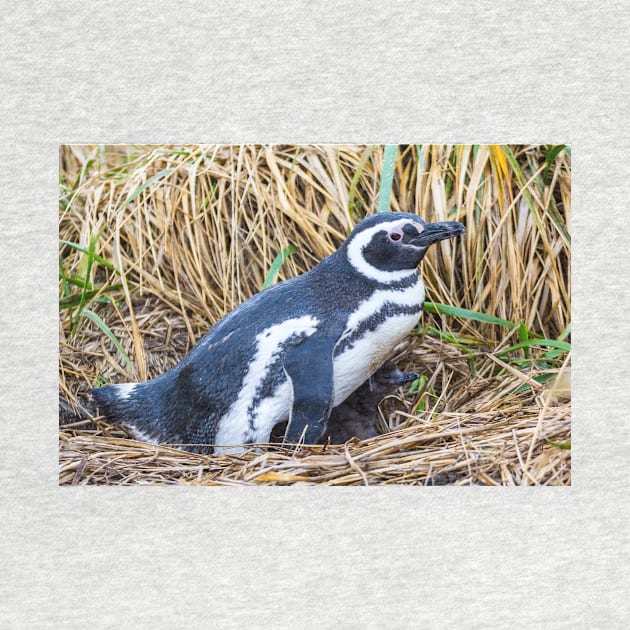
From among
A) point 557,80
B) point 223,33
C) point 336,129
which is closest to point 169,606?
point 336,129

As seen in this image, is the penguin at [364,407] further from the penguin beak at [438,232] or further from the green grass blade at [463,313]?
the penguin beak at [438,232]

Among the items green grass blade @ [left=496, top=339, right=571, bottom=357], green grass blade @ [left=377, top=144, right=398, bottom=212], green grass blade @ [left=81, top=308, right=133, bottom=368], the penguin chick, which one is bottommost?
the penguin chick

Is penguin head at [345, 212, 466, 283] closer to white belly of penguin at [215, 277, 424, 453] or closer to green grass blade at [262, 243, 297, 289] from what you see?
white belly of penguin at [215, 277, 424, 453]

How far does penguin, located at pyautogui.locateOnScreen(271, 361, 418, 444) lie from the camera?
6.29 feet

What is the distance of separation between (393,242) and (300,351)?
11.6 inches

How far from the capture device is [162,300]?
2.00 metres

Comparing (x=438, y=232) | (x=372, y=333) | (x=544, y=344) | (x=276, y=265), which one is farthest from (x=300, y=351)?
(x=544, y=344)

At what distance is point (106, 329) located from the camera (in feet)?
6.33

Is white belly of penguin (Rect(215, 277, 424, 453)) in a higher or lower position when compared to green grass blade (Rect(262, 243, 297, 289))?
lower

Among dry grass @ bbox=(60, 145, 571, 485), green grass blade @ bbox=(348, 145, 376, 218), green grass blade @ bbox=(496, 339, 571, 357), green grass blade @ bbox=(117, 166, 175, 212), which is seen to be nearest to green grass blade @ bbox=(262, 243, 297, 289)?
dry grass @ bbox=(60, 145, 571, 485)

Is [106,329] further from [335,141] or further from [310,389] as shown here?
[335,141]

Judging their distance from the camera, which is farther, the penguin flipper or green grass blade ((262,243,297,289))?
green grass blade ((262,243,297,289))

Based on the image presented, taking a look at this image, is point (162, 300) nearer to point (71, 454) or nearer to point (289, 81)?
point (71, 454)

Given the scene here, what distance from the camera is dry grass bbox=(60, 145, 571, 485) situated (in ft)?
5.92
